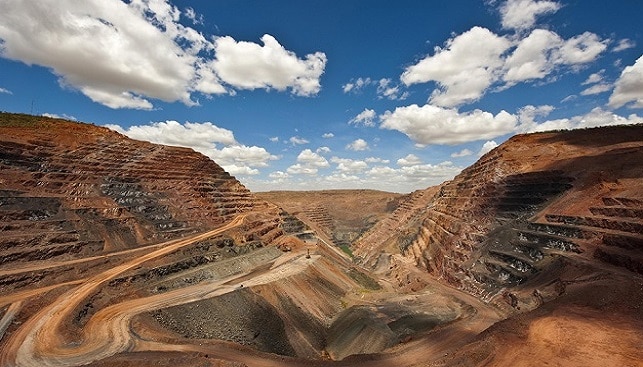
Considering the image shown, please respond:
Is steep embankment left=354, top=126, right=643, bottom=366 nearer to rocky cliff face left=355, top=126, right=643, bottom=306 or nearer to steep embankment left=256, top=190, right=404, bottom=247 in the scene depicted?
rocky cliff face left=355, top=126, right=643, bottom=306

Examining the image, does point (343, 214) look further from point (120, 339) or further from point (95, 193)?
point (120, 339)

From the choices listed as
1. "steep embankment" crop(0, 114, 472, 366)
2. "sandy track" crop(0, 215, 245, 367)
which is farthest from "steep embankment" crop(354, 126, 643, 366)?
"sandy track" crop(0, 215, 245, 367)

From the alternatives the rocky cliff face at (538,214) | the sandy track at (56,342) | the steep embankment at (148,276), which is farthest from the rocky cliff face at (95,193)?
the rocky cliff face at (538,214)

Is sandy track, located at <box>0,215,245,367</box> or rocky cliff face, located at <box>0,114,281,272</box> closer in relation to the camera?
sandy track, located at <box>0,215,245,367</box>

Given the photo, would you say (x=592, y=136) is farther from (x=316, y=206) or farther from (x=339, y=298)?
(x=316, y=206)

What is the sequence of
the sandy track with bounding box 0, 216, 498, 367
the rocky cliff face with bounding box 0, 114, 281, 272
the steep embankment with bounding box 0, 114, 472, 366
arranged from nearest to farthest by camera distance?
1. the sandy track with bounding box 0, 216, 498, 367
2. the steep embankment with bounding box 0, 114, 472, 366
3. the rocky cliff face with bounding box 0, 114, 281, 272

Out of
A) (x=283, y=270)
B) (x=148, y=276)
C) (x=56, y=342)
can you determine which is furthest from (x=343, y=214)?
(x=56, y=342)
